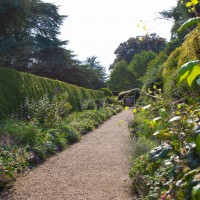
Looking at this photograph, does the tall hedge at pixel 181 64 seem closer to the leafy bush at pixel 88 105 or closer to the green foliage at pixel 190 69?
the green foliage at pixel 190 69

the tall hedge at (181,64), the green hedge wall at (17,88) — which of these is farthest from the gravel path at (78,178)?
the green hedge wall at (17,88)

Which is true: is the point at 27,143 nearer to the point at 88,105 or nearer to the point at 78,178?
the point at 78,178

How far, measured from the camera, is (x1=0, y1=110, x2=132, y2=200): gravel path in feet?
12.1

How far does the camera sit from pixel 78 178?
4.41m

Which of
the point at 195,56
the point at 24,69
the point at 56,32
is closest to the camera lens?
the point at 195,56

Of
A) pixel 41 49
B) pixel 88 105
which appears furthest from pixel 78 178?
pixel 41 49

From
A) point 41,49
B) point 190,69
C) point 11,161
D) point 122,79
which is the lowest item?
point 11,161

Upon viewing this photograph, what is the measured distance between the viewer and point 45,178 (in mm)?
4465

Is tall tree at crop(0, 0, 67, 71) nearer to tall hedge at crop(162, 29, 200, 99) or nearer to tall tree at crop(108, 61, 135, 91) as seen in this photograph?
tall hedge at crop(162, 29, 200, 99)

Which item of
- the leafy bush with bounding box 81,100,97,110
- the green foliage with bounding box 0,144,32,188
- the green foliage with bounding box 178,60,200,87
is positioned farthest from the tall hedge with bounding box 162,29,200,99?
the leafy bush with bounding box 81,100,97,110

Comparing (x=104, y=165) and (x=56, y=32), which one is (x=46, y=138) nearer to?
(x=104, y=165)

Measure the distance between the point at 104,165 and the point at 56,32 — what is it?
21.8 meters

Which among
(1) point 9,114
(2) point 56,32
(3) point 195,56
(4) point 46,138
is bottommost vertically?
(4) point 46,138

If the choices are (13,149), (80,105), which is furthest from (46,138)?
(80,105)
